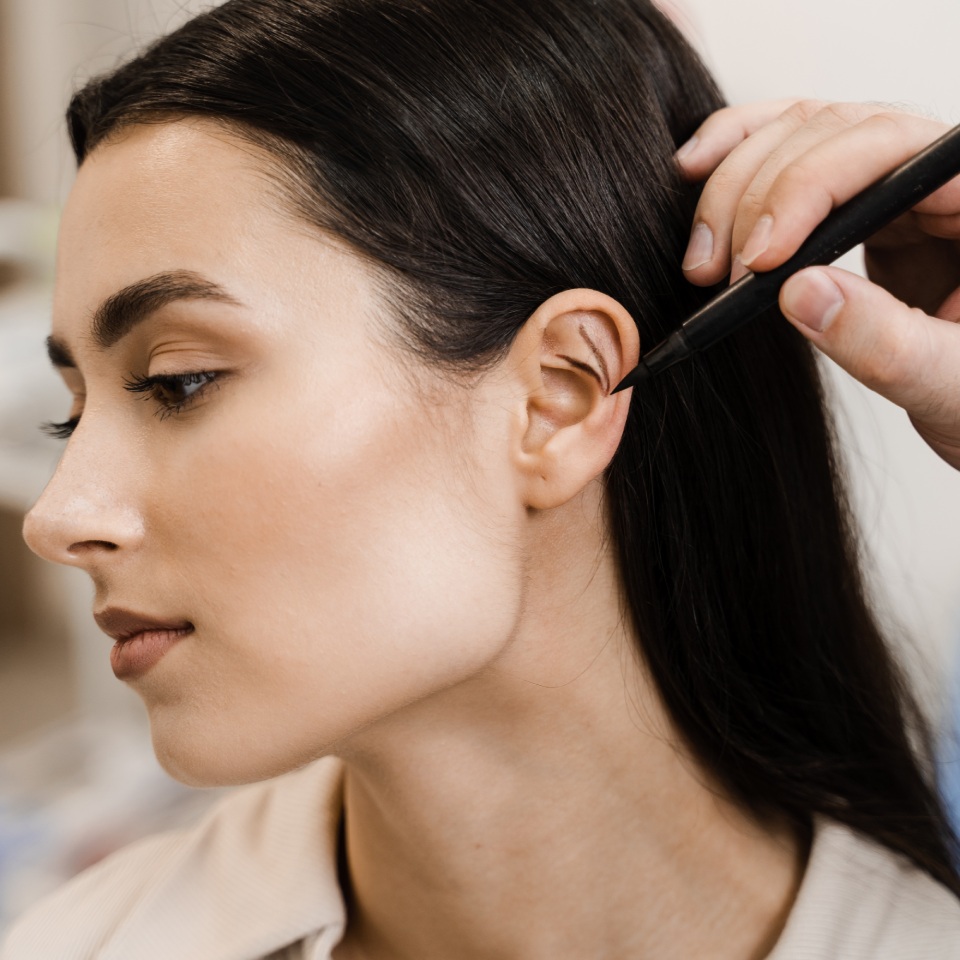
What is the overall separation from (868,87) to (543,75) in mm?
422

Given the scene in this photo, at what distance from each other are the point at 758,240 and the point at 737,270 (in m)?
0.06

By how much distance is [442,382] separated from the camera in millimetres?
680

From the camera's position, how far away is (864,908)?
752 millimetres

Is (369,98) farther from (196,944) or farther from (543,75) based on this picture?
(196,944)

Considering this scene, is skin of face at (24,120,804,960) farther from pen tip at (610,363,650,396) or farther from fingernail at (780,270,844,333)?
fingernail at (780,270,844,333)

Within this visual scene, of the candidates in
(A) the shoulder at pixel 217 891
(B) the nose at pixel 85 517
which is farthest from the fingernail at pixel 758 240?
(A) the shoulder at pixel 217 891

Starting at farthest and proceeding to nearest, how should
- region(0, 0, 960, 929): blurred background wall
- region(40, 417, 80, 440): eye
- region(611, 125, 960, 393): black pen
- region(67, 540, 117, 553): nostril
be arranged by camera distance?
region(0, 0, 960, 929): blurred background wall, region(40, 417, 80, 440): eye, region(67, 540, 117, 553): nostril, region(611, 125, 960, 393): black pen

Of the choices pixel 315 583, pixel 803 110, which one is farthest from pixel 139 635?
pixel 803 110

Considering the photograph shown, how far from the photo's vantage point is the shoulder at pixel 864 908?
2.39 ft

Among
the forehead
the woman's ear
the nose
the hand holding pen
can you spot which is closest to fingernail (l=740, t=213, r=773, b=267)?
the hand holding pen

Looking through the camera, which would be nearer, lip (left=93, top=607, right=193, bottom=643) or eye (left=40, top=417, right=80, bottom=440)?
lip (left=93, top=607, right=193, bottom=643)

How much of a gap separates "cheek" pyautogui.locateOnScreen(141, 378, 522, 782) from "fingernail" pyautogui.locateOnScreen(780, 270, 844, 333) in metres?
0.23

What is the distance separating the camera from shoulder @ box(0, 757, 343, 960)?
2.73ft

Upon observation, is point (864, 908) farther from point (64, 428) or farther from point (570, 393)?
point (64, 428)
